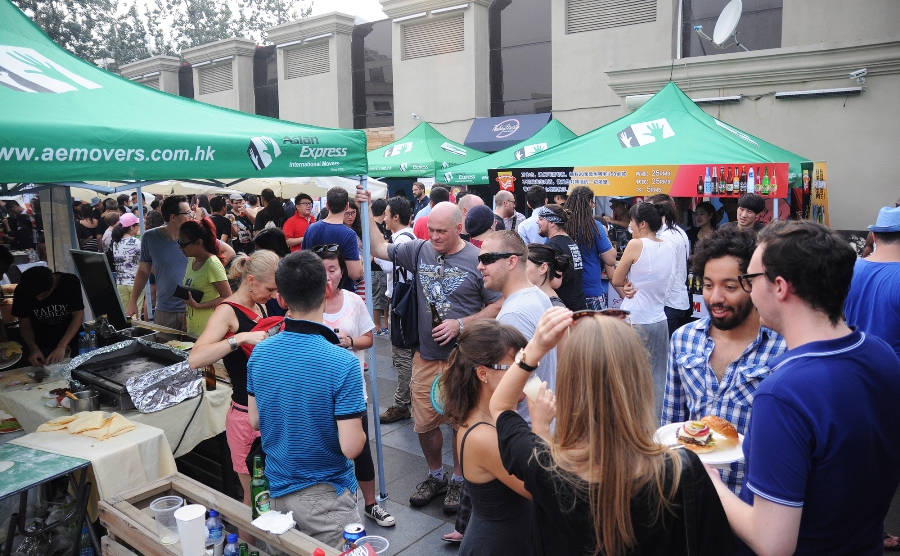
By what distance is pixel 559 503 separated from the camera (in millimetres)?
1678

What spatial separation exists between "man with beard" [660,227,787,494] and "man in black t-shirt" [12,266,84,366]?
4.77 meters

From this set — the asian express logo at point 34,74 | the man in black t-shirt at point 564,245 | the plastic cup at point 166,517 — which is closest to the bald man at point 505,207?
the man in black t-shirt at point 564,245

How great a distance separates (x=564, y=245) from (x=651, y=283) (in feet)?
2.72

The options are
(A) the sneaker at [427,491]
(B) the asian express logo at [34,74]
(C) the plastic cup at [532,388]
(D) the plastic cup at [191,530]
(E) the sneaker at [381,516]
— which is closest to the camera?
(C) the plastic cup at [532,388]

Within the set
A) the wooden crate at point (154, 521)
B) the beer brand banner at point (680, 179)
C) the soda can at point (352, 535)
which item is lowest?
the wooden crate at point (154, 521)

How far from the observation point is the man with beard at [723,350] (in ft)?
8.13

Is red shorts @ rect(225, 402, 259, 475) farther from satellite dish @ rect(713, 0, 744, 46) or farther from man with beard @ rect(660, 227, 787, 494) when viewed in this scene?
satellite dish @ rect(713, 0, 744, 46)

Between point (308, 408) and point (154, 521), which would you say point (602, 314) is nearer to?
point (308, 408)

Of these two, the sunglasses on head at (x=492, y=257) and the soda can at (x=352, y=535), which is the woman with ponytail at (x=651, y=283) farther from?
the soda can at (x=352, y=535)

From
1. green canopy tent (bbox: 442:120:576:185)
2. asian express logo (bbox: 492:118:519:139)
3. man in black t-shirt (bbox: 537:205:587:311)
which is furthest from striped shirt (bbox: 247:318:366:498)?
asian express logo (bbox: 492:118:519:139)

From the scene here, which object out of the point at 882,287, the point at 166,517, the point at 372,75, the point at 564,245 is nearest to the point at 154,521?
the point at 166,517

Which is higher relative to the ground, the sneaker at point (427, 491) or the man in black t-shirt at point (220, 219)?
the man in black t-shirt at point (220, 219)

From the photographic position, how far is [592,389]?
169 cm

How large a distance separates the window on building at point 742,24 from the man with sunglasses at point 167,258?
1275 cm
